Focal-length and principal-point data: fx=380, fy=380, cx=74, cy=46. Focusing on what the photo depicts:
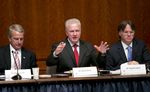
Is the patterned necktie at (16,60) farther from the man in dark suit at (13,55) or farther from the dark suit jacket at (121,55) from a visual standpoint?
the dark suit jacket at (121,55)

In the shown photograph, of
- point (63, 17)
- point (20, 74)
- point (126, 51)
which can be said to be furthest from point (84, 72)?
point (63, 17)

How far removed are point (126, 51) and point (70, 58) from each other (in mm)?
700

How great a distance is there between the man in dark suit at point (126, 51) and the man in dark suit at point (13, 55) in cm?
96

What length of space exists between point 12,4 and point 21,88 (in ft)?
7.36

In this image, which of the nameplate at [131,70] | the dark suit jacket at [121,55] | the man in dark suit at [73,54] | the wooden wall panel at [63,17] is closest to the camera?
the nameplate at [131,70]

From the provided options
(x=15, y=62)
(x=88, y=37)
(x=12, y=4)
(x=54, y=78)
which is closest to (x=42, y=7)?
(x=12, y=4)

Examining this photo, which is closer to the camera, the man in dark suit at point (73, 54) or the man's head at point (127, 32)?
the man in dark suit at point (73, 54)

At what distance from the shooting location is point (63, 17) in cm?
571

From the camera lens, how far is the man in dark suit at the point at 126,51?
4520mm

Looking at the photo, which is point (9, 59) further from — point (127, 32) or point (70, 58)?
point (127, 32)

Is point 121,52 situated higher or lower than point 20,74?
higher

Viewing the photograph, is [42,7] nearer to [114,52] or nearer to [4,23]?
→ [4,23]

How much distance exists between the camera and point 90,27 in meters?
5.78

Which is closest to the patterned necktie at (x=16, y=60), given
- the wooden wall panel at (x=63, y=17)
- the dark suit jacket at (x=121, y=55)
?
the dark suit jacket at (x=121, y=55)
